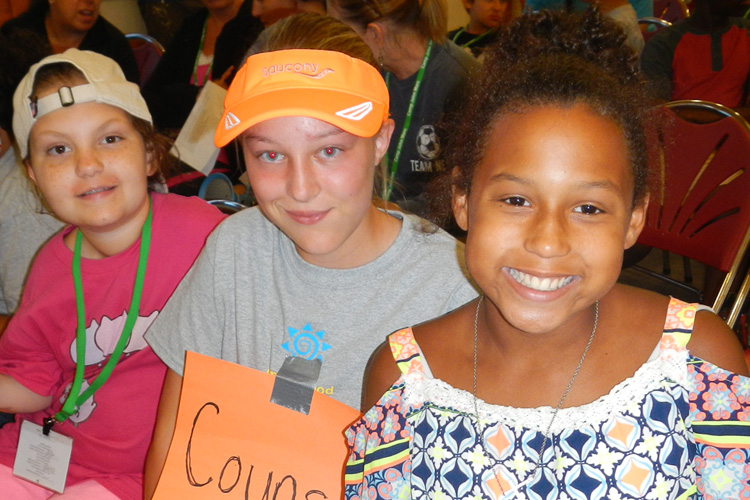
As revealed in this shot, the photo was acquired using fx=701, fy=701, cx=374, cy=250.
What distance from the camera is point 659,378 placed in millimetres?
1079

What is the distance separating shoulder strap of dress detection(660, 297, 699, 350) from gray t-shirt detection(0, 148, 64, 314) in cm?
168

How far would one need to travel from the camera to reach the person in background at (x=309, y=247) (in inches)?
50.7

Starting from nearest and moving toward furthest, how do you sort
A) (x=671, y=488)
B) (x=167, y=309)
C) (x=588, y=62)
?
1. (x=671, y=488)
2. (x=588, y=62)
3. (x=167, y=309)

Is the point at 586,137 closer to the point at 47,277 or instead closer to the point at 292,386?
the point at 292,386

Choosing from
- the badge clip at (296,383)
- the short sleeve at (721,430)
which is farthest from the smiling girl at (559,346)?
the badge clip at (296,383)

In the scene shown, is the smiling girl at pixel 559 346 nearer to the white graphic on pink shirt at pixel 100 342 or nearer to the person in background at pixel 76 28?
the white graphic on pink shirt at pixel 100 342

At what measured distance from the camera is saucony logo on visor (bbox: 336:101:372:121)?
4.13 ft

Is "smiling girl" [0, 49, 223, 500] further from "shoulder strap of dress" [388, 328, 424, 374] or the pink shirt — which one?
"shoulder strap of dress" [388, 328, 424, 374]

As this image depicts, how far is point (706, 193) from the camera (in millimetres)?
2232

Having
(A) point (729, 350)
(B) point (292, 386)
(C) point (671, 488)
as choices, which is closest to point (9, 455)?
(B) point (292, 386)

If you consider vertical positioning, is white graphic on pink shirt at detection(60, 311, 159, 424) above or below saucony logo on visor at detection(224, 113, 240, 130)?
below

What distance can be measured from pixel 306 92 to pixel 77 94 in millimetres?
714

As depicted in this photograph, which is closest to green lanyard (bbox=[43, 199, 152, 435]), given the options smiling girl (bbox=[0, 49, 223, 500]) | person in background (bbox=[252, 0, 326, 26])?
smiling girl (bbox=[0, 49, 223, 500])

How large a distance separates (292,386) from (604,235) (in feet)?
2.09
